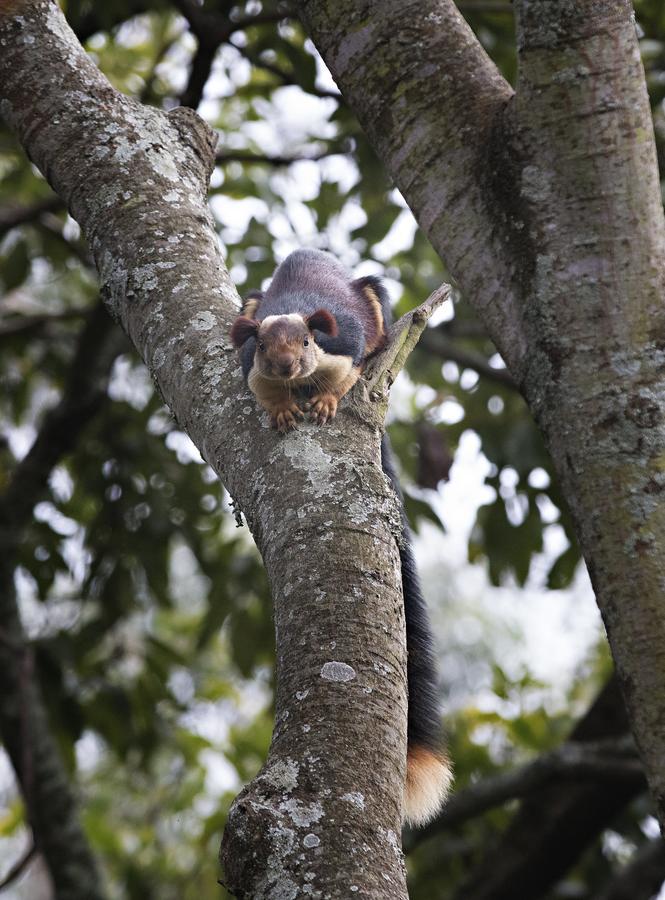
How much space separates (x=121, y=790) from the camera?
340 inches

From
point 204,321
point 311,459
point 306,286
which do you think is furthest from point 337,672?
point 306,286

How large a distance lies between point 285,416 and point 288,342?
2.73ft

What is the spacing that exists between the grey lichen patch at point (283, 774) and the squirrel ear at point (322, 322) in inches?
66.2

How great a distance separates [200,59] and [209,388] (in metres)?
2.72

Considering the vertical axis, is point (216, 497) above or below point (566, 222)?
below

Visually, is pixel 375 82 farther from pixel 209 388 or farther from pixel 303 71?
pixel 303 71

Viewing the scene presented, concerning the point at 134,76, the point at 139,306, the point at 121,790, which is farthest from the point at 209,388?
the point at 121,790

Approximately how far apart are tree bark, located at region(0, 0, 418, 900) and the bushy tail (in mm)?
304

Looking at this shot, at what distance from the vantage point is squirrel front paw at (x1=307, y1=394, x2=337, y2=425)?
1.76 metres

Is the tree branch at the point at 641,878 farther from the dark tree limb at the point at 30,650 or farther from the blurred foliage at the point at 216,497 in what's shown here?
the dark tree limb at the point at 30,650

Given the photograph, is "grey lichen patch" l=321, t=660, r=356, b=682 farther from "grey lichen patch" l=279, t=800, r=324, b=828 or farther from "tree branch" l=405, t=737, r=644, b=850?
"tree branch" l=405, t=737, r=644, b=850

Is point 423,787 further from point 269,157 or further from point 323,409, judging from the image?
point 269,157

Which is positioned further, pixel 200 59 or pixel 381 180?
pixel 381 180

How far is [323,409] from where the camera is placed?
72.0 inches
